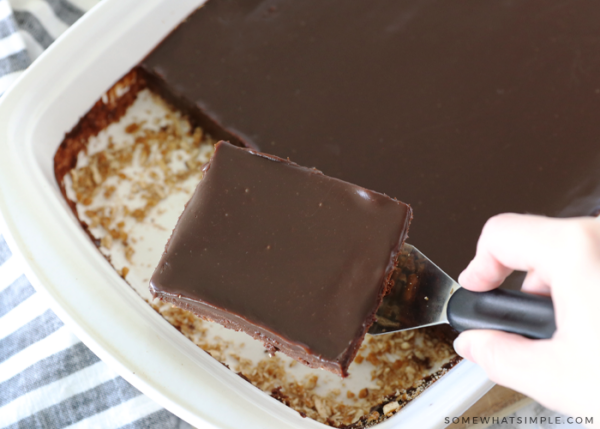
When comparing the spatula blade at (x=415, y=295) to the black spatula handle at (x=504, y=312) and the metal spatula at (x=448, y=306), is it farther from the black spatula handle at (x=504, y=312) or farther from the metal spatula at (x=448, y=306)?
the black spatula handle at (x=504, y=312)

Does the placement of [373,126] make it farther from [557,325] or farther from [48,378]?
[48,378]

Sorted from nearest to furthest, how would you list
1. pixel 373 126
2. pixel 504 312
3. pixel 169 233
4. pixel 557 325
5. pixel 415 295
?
pixel 557 325, pixel 504 312, pixel 415 295, pixel 373 126, pixel 169 233

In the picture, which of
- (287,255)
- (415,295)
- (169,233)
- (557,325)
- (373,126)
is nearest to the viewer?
(557,325)

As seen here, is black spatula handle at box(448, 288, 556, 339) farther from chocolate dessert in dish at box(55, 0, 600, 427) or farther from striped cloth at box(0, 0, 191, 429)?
striped cloth at box(0, 0, 191, 429)

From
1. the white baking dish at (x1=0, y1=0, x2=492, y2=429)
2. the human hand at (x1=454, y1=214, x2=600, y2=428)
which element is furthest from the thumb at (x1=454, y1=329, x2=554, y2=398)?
the white baking dish at (x1=0, y1=0, x2=492, y2=429)

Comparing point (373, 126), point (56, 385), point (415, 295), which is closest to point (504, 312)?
point (415, 295)

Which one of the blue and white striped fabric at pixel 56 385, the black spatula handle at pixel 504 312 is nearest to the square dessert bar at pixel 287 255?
the black spatula handle at pixel 504 312

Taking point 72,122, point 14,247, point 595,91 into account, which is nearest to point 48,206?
point 14,247

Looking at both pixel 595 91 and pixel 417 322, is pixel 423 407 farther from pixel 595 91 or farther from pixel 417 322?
pixel 595 91
